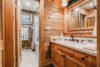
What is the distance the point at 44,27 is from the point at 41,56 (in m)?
0.88

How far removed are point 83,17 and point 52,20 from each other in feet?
2.91

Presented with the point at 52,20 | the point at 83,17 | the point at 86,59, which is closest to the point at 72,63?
the point at 86,59

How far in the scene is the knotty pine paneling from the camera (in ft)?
5.79

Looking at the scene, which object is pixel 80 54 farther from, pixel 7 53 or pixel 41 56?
pixel 7 53

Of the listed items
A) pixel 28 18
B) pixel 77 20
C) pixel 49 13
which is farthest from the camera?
pixel 28 18

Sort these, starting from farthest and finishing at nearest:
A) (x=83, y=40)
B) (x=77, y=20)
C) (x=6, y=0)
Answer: (x=77, y=20), (x=83, y=40), (x=6, y=0)

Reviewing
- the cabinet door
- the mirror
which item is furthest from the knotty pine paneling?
the cabinet door

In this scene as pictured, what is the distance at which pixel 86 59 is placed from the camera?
76 cm

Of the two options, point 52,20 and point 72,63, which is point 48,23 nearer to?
point 52,20

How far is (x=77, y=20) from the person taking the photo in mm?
1687

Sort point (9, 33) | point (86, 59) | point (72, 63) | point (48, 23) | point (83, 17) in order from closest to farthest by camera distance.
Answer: point (86, 59) → point (72, 63) → point (9, 33) → point (83, 17) → point (48, 23)

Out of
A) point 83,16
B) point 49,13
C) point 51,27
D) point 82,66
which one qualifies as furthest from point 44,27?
point 82,66

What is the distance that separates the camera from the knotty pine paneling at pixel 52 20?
177cm

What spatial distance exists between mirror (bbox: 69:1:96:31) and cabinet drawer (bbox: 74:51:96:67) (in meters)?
0.79
